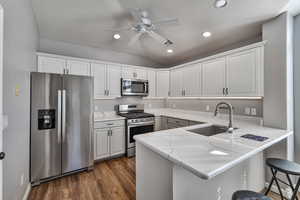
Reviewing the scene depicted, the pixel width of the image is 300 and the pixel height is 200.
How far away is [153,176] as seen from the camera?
52.9 inches

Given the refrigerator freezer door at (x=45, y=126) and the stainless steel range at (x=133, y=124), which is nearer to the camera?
the refrigerator freezer door at (x=45, y=126)

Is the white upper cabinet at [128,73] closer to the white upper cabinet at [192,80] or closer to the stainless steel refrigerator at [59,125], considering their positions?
the stainless steel refrigerator at [59,125]

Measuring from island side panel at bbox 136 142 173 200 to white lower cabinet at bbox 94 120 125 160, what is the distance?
156 cm

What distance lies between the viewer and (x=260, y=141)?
54.9 inches

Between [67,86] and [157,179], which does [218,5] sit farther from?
[67,86]

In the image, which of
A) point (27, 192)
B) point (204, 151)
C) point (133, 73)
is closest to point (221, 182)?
point (204, 151)

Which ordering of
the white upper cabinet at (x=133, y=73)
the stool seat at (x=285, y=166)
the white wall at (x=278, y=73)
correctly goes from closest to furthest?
the stool seat at (x=285, y=166) < the white wall at (x=278, y=73) < the white upper cabinet at (x=133, y=73)

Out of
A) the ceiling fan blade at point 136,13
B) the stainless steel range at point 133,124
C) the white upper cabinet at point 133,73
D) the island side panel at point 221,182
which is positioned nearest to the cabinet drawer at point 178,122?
the stainless steel range at point 133,124

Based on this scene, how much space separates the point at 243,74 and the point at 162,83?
2.25m

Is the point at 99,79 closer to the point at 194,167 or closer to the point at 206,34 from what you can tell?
the point at 206,34

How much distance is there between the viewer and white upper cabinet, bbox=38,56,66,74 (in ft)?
8.64

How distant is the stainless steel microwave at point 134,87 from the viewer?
3487mm

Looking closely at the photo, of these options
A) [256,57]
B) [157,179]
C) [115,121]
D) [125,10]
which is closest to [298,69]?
[256,57]

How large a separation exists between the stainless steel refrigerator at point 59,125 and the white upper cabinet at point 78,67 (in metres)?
0.60
